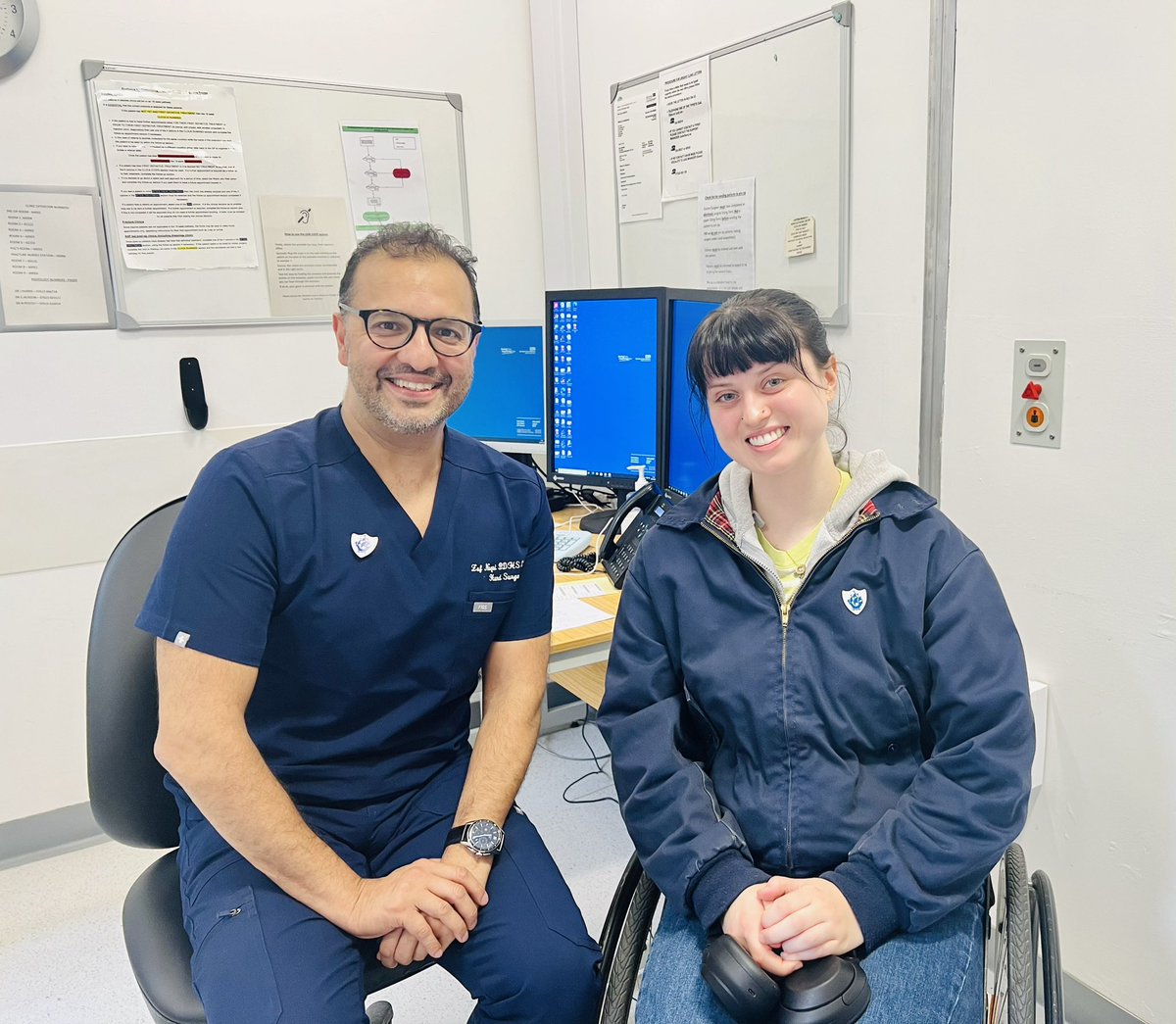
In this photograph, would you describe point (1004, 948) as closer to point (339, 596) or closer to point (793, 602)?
point (793, 602)

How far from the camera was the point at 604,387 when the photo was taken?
2.18 metres

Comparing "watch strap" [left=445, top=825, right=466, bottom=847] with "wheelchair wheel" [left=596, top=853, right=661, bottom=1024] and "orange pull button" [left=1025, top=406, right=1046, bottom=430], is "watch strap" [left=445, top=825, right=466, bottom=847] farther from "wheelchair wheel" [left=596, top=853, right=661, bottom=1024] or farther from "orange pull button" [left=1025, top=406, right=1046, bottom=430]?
"orange pull button" [left=1025, top=406, right=1046, bottom=430]

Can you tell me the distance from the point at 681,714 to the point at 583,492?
1.39 m

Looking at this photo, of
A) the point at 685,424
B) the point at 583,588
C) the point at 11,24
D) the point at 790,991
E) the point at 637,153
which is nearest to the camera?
the point at 790,991

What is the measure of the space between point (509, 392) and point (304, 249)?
32.3 inches

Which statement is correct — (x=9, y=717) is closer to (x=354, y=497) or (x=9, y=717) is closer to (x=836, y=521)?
(x=354, y=497)


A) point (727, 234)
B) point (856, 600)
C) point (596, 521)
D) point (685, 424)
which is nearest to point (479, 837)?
point (856, 600)

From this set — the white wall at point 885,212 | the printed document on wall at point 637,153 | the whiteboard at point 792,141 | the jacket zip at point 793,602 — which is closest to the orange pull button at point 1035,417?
the white wall at point 885,212

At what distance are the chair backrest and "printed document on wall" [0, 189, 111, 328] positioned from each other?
1.35 metres

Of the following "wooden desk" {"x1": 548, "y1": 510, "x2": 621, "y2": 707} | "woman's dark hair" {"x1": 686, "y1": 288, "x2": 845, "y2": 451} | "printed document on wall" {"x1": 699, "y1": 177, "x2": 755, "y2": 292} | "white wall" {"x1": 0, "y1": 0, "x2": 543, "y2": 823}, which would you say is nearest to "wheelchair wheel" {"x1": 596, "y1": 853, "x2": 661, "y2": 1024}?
"wooden desk" {"x1": 548, "y1": 510, "x2": 621, "y2": 707}

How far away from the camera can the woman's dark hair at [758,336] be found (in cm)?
119

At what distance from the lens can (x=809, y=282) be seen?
83.5 inches

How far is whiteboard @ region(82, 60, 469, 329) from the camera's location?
96.1 inches

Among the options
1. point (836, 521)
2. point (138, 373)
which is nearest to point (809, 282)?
point (836, 521)
